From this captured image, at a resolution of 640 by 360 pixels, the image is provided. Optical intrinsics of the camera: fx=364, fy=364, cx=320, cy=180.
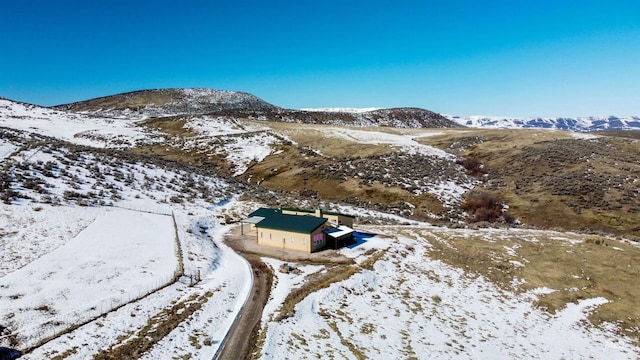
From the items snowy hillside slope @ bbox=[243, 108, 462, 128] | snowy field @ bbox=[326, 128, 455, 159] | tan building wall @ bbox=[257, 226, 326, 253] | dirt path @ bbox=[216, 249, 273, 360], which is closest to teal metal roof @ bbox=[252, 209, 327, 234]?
tan building wall @ bbox=[257, 226, 326, 253]

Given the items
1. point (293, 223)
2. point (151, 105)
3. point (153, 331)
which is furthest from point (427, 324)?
point (151, 105)

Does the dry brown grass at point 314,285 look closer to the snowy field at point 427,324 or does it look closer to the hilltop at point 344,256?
the hilltop at point 344,256

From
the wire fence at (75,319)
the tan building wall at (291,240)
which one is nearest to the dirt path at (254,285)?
the tan building wall at (291,240)

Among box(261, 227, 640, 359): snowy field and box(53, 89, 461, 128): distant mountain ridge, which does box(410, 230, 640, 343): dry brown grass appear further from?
box(53, 89, 461, 128): distant mountain ridge

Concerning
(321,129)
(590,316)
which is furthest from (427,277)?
(321,129)

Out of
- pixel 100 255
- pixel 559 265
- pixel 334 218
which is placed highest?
pixel 100 255

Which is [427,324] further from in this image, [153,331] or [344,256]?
[153,331]
